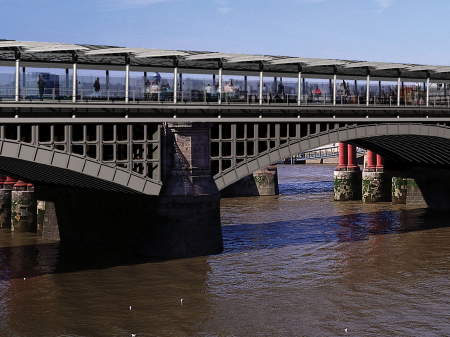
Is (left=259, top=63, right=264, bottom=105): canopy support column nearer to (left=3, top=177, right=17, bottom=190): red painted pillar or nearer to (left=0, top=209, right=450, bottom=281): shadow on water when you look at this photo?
(left=0, top=209, right=450, bottom=281): shadow on water

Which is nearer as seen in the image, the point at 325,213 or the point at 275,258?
the point at 275,258

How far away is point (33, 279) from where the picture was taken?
34688 mm

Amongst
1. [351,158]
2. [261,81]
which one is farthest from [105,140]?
[351,158]

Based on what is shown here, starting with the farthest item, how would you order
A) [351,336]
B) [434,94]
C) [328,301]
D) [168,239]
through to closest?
[434,94]
[168,239]
[328,301]
[351,336]

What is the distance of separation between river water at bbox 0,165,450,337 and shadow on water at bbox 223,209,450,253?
0.43ft

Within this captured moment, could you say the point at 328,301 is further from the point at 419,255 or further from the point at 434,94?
the point at 434,94

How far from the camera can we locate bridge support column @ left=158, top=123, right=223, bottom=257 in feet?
124

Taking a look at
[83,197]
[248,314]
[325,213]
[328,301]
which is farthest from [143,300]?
[325,213]

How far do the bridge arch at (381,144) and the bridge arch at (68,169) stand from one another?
4.53 meters

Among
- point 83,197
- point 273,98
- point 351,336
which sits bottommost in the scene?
point 351,336

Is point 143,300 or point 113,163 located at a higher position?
point 113,163

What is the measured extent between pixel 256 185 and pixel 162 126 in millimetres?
38388

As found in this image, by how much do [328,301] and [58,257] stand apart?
51.1ft

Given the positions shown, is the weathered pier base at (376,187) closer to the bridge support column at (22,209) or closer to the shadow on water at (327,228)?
the shadow on water at (327,228)
